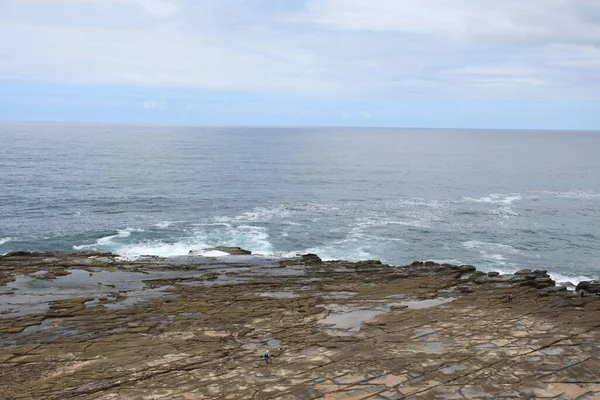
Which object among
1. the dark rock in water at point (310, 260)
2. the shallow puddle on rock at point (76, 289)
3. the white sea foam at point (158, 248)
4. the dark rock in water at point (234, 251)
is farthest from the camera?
the white sea foam at point (158, 248)

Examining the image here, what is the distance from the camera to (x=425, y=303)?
122 feet

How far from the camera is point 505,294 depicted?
39031 millimetres

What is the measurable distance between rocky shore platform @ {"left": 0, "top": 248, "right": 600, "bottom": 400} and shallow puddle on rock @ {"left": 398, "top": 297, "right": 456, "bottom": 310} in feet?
0.55

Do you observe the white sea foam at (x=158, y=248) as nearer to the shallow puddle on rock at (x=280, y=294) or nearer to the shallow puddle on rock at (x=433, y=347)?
the shallow puddle on rock at (x=280, y=294)

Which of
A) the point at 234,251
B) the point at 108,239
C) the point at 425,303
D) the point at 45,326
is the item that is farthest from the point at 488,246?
the point at 45,326

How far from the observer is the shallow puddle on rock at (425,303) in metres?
36.6

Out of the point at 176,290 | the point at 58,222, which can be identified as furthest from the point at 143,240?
the point at 176,290

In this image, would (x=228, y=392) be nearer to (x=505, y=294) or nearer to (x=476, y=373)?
(x=476, y=373)

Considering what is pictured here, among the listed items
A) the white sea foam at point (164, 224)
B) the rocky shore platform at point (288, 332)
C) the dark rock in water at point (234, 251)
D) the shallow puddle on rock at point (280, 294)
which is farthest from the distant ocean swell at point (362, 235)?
the shallow puddle on rock at point (280, 294)

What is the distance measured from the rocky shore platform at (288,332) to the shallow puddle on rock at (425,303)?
0.17m

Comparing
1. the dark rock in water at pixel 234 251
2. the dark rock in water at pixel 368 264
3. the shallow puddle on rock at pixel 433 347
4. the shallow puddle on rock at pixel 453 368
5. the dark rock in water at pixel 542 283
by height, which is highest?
the dark rock in water at pixel 542 283

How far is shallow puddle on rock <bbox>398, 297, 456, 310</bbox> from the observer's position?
120 ft

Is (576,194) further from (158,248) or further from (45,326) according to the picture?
(45,326)

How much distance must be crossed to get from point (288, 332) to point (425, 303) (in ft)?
39.8
